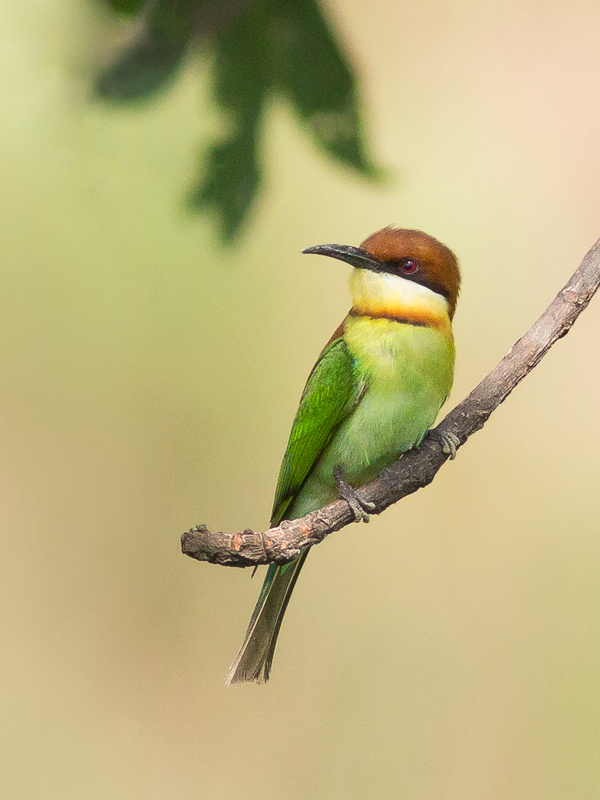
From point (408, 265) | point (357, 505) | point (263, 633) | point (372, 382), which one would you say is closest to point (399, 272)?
point (408, 265)

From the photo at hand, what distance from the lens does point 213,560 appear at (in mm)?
1088

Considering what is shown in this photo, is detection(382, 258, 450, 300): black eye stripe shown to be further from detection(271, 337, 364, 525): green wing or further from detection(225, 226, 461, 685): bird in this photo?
detection(271, 337, 364, 525): green wing

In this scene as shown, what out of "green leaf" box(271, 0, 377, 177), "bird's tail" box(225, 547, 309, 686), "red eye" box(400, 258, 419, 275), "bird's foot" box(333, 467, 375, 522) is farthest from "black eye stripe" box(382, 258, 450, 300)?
"green leaf" box(271, 0, 377, 177)

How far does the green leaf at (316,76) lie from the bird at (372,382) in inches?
27.7

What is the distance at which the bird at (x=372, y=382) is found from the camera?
1.58m

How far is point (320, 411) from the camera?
1.61m

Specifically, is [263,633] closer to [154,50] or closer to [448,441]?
[448,441]

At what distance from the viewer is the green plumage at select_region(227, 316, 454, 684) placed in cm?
158

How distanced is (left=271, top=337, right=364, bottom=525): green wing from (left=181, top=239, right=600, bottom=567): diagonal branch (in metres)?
0.18

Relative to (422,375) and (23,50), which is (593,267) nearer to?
(422,375)

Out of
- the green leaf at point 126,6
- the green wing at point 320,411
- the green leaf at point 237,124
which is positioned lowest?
the green wing at point 320,411

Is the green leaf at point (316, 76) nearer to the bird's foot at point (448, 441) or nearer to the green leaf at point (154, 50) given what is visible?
the green leaf at point (154, 50)

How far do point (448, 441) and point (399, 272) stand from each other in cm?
37

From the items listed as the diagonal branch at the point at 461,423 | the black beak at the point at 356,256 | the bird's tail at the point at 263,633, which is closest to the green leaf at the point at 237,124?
the diagonal branch at the point at 461,423
